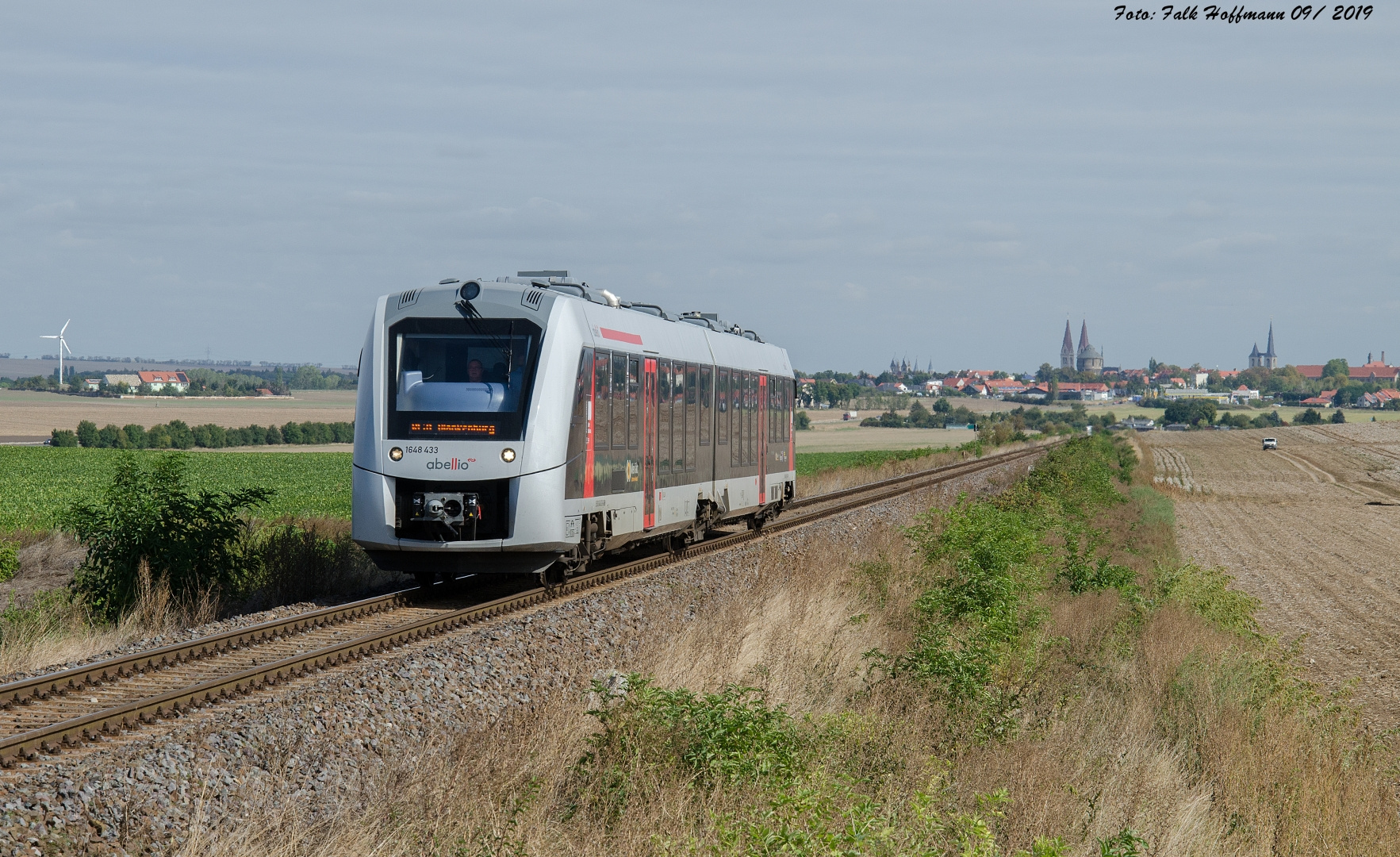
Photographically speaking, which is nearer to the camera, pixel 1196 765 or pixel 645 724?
pixel 645 724

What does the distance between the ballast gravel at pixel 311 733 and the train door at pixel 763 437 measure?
8541 millimetres

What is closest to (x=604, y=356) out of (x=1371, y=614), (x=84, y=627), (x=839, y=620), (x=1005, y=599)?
(x=839, y=620)

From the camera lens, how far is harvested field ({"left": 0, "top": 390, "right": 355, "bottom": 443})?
9562 centimetres

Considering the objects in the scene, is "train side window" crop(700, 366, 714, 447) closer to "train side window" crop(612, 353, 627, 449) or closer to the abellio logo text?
"train side window" crop(612, 353, 627, 449)

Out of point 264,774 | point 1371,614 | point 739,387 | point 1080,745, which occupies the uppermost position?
point 739,387

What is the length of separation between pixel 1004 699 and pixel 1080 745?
0.74 m

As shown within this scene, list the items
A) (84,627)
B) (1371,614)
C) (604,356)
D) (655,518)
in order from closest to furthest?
(84,627) < (604,356) < (655,518) < (1371,614)

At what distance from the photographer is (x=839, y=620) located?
1395 centimetres

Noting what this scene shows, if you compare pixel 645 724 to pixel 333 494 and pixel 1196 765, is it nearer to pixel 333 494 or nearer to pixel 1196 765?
pixel 1196 765

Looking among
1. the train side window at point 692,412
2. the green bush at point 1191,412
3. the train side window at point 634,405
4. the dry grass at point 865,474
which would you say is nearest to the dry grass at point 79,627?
the train side window at point 634,405

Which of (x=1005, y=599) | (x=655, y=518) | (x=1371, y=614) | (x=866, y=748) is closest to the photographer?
(x=866, y=748)

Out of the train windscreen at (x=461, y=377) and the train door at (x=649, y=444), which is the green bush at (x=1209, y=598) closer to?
the train door at (x=649, y=444)

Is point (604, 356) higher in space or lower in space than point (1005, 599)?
higher

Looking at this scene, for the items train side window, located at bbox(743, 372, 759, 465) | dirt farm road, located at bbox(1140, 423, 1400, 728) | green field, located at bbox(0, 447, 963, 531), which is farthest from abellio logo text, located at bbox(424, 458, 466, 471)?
dirt farm road, located at bbox(1140, 423, 1400, 728)
